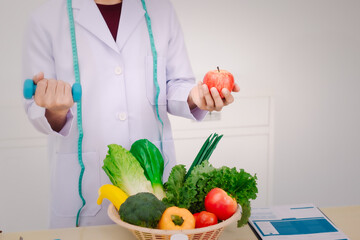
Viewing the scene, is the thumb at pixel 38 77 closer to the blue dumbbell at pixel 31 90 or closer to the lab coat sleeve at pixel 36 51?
the blue dumbbell at pixel 31 90

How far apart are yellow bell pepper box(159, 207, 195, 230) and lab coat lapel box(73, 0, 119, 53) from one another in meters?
0.68

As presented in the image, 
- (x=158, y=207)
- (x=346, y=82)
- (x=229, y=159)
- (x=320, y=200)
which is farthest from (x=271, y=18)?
(x=158, y=207)

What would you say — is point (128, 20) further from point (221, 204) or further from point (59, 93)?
point (221, 204)

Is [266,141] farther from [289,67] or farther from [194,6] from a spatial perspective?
[194,6]

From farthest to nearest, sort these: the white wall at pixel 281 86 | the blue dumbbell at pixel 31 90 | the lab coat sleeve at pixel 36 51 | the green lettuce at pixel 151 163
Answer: the white wall at pixel 281 86, the lab coat sleeve at pixel 36 51, the green lettuce at pixel 151 163, the blue dumbbell at pixel 31 90

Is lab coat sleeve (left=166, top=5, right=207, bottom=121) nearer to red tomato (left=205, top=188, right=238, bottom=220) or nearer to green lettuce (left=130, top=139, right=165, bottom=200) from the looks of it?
green lettuce (left=130, top=139, right=165, bottom=200)

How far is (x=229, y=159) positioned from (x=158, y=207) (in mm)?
1463

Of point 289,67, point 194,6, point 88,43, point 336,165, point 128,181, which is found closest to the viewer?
point 128,181

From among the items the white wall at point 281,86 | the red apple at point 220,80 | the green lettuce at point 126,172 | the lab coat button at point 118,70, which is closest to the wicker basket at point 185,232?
the green lettuce at point 126,172

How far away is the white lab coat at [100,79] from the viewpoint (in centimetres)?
139

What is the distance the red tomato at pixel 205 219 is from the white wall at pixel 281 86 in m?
1.28

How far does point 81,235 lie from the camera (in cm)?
110

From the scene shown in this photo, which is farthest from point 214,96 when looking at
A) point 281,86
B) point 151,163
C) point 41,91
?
point 281,86

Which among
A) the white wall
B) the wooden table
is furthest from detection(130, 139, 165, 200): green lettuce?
the white wall
